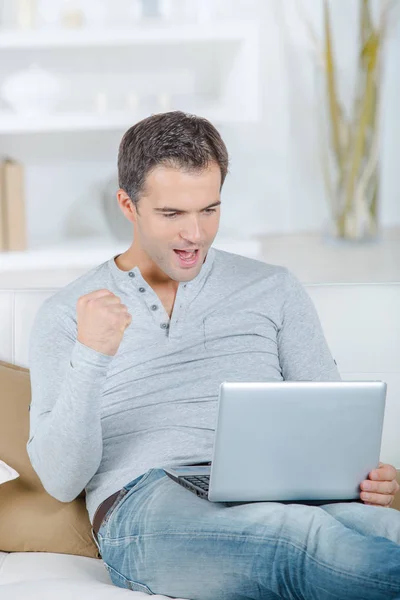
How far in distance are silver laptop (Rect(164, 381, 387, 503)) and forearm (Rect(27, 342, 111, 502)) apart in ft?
0.78

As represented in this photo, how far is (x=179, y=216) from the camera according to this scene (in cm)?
169

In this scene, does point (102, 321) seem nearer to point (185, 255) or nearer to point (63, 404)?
point (63, 404)

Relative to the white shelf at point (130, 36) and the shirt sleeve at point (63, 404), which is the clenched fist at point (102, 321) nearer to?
the shirt sleeve at point (63, 404)

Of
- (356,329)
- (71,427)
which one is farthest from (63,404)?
(356,329)

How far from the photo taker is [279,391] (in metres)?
1.34

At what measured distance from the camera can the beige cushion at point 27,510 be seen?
1.73 meters

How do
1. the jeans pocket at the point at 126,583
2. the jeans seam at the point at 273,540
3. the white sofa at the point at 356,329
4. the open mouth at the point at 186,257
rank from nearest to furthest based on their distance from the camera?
the jeans seam at the point at 273,540
the jeans pocket at the point at 126,583
the open mouth at the point at 186,257
the white sofa at the point at 356,329

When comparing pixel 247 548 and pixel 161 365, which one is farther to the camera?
pixel 161 365

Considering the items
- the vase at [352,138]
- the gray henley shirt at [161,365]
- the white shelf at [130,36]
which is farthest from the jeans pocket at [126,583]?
the white shelf at [130,36]

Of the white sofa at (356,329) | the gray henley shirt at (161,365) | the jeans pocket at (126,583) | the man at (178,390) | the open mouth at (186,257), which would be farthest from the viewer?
the white sofa at (356,329)

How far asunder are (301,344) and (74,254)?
3.19 ft

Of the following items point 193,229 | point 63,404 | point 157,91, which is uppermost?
point 157,91

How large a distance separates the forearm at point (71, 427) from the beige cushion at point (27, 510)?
99mm

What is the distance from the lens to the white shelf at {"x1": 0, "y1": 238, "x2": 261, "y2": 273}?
2584mm
